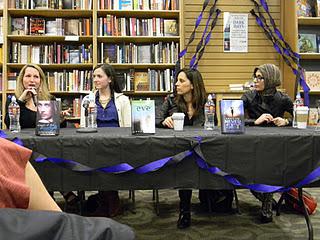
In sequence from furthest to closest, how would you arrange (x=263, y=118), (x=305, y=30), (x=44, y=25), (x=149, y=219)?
1. (x=305, y=30)
2. (x=44, y=25)
3. (x=149, y=219)
4. (x=263, y=118)

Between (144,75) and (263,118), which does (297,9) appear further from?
(263,118)

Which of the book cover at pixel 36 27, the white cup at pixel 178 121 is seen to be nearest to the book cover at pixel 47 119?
the white cup at pixel 178 121

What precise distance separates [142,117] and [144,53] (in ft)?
7.93

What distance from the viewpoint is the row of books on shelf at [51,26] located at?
394 centimetres

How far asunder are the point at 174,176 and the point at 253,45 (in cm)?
317

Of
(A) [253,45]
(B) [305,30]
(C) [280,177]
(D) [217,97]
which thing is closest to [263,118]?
(C) [280,177]

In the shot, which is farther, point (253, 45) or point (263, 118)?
point (253, 45)

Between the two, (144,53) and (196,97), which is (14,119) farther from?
(144,53)

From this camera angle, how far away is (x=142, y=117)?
5.87ft

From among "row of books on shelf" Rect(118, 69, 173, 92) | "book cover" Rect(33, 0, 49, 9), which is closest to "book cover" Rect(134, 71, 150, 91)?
"row of books on shelf" Rect(118, 69, 173, 92)

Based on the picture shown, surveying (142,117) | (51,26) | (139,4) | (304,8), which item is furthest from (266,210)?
(51,26)

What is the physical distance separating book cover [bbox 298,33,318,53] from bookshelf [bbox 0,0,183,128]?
1.49 meters

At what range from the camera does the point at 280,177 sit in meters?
1.73

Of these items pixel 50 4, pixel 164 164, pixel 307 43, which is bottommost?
pixel 164 164
